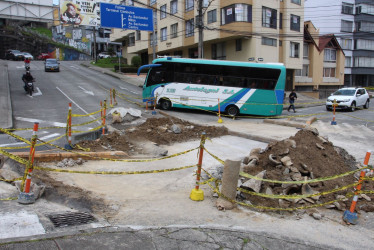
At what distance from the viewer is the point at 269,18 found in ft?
110

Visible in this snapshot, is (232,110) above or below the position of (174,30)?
below

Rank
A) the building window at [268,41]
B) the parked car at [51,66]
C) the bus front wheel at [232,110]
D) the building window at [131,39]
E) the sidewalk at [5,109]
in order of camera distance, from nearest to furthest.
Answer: the sidewalk at [5,109] < the bus front wheel at [232,110] < the building window at [268,41] < the parked car at [51,66] < the building window at [131,39]

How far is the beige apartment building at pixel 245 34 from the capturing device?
1252 inches

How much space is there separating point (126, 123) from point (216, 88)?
24.6 ft

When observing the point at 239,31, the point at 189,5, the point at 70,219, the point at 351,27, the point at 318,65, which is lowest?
the point at 70,219

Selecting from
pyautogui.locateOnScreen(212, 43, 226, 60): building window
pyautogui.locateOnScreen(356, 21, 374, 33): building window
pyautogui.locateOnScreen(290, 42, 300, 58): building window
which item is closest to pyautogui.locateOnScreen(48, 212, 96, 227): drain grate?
pyautogui.locateOnScreen(212, 43, 226, 60): building window

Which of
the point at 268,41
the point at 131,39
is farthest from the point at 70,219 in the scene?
the point at 131,39

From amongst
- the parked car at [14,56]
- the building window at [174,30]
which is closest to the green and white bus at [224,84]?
the building window at [174,30]

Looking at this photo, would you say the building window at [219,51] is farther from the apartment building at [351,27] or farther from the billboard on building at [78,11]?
the apartment building at [351,27]

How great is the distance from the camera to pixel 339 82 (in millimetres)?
47125

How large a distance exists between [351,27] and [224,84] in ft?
140

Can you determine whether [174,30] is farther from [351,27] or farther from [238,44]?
[351,27]

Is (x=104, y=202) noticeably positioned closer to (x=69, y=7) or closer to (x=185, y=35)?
(x=185, y=35)

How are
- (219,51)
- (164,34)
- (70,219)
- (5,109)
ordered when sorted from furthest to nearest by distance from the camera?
(164,34) < (219,51) < (5,109) < (70,219)
